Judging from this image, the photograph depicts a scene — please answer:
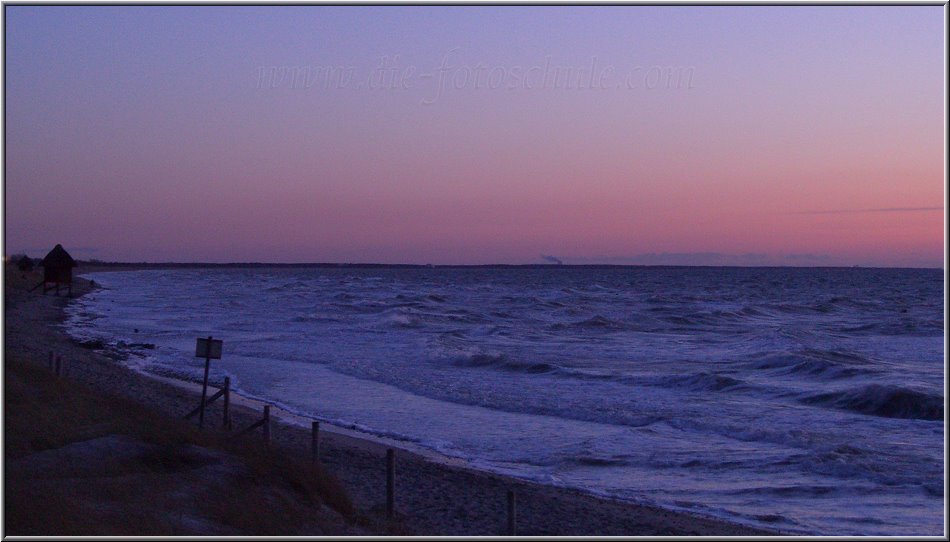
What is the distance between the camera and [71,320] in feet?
148

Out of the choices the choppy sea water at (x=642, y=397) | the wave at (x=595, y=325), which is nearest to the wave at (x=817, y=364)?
the choppy sea water at (x=642, y=397)

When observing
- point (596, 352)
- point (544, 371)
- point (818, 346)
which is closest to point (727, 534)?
point (544, 371)

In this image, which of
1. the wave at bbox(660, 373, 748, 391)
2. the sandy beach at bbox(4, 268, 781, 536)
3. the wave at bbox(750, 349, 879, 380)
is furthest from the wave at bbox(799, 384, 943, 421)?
the sandy beach at bbox(4, 268, 781, 536)

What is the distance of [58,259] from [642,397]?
46883 millimetres

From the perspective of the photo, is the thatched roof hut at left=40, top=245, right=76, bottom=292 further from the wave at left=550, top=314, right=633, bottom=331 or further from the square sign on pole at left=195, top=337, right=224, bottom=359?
the square sign on pole at left=195, top=337, right=224, bottom=359

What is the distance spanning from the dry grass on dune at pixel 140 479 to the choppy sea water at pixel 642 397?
5.41 m

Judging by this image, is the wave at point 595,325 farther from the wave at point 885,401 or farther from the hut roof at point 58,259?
the hut roof at point 58,259

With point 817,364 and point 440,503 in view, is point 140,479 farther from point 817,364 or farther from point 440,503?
point 817,364

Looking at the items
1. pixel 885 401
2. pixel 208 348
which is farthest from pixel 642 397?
pixel 208 348

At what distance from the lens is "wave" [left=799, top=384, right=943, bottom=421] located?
2205 cm

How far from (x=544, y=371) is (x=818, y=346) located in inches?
638

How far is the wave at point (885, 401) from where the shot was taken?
22.0 metres

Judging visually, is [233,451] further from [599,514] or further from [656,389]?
[656,389]

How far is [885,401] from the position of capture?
23188 millimetres
